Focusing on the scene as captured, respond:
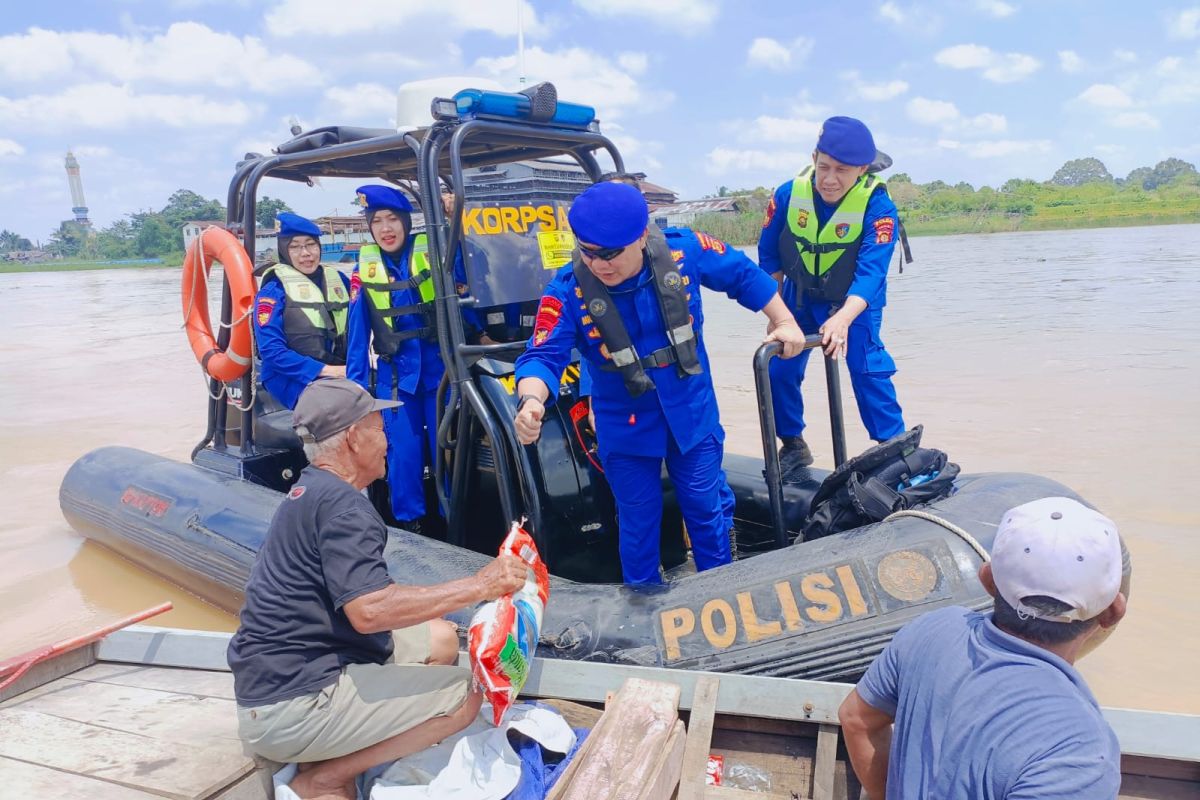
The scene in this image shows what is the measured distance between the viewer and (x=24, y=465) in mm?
7602

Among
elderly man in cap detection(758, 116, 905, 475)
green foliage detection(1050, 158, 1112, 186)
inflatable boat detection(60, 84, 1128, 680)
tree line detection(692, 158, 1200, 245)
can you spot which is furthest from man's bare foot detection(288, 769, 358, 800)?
green foliage detection(1050, 158, 1112, 186)

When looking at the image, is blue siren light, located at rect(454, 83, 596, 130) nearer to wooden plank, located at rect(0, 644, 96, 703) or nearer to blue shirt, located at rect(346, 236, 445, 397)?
blue shirt, located at rect(346, 236, 445, 397)

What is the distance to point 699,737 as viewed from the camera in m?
1.92

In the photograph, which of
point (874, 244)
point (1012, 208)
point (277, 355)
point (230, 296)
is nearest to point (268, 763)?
point (277, 355)

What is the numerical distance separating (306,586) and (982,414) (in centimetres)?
662

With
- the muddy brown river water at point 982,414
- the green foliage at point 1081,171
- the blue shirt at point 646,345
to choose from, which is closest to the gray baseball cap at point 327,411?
the blue shirt at point 646,345

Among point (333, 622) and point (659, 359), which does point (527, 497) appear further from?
point (333, 622)

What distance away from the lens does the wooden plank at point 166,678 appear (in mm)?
2322

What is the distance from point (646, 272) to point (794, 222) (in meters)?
0.99

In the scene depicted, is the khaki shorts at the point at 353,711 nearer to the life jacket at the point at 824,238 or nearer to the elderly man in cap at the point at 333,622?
the elderly man in cap at the point at 333,622

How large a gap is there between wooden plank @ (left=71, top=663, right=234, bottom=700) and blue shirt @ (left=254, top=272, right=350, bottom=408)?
1.58 metres

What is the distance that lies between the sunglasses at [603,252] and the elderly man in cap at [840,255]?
0.95 m

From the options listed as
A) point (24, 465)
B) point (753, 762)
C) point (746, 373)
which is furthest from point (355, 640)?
point (746, 373)

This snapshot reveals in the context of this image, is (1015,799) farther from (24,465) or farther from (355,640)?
(24,465)
